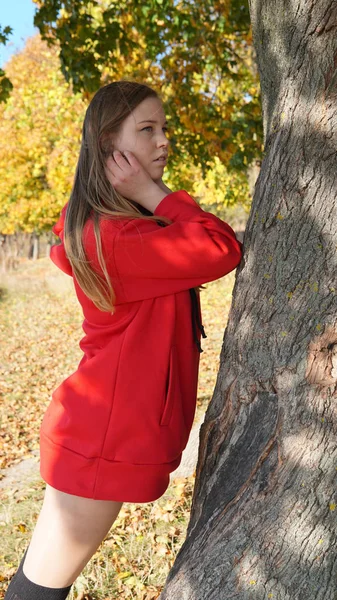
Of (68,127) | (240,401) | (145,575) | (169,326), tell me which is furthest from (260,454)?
(68,127)

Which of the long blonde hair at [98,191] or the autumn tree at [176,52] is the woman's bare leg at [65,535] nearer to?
the long blonde hair at [98,191]

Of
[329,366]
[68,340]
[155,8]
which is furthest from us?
[68,340]

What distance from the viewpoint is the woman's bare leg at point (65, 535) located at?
2203mm

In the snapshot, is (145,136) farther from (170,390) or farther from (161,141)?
(170,390)

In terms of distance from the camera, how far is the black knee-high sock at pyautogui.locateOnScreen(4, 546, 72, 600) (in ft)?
7.48

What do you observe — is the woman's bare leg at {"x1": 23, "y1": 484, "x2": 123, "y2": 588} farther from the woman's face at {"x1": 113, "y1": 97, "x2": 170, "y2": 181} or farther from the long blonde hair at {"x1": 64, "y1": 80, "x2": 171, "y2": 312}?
the woman's face at {"x1": 113, "y1": 97, "x2": 170, "y2": 181}

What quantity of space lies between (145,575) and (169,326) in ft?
6.31

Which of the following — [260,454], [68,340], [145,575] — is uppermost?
[260,454]

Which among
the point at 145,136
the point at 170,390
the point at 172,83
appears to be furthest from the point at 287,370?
the point at 172,83

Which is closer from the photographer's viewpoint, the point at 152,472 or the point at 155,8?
the point at 152,472

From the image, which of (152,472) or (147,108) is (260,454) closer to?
(152,472)

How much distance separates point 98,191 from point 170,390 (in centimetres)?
74

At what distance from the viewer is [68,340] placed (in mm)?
12961

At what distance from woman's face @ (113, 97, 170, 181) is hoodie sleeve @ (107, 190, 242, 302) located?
250 mm
